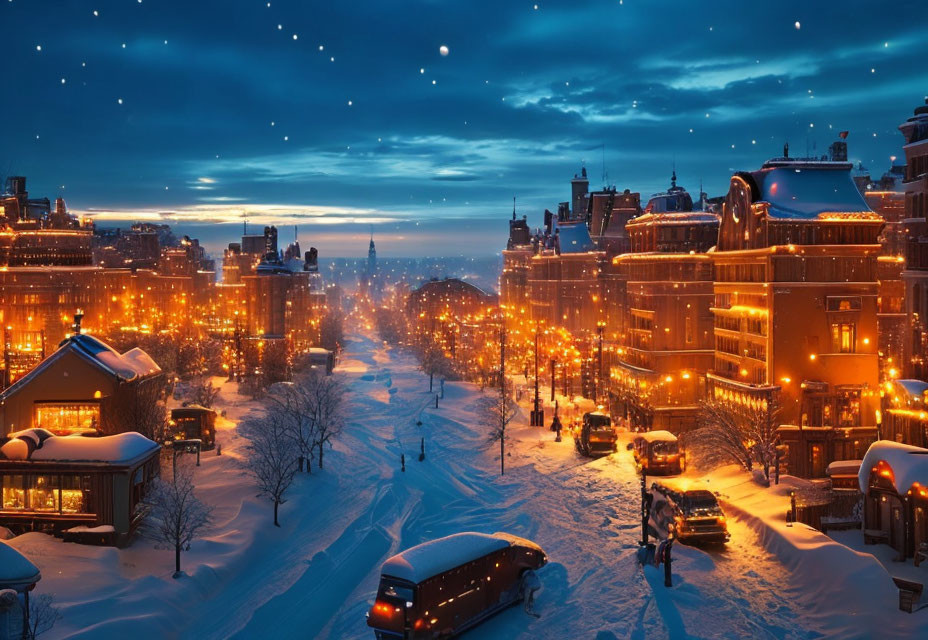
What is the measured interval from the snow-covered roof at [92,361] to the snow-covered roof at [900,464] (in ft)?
105

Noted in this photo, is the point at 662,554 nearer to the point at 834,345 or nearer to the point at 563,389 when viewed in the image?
the point at 834,345

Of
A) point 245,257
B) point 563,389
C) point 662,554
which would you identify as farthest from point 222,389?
point 245,257

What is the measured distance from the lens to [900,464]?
2778 cm

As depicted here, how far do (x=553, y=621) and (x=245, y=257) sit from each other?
138863 mm

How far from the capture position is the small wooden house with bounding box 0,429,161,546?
29.9m

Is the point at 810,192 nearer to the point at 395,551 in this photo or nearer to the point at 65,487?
the point at 395,551

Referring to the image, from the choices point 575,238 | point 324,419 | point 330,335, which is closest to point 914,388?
point 324,419

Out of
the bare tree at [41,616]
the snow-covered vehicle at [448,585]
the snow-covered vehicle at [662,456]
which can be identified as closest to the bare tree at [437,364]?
the snow-covered vehicle at [662,456]

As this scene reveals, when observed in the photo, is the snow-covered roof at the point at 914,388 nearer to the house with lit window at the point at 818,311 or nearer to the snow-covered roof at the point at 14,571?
the house with lit window at the point at 818,311

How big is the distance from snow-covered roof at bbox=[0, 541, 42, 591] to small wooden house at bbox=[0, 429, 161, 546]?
8.93 meters

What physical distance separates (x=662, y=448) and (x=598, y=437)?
6026mm

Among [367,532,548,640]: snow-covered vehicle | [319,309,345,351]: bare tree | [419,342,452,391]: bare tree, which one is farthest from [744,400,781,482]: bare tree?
[319,309,345,351]: bare tree

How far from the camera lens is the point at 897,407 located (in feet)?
114

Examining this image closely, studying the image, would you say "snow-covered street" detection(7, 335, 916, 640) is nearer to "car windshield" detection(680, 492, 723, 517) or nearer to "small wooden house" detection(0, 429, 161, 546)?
"small wooden house" detection(0, 429, 161, 546)
